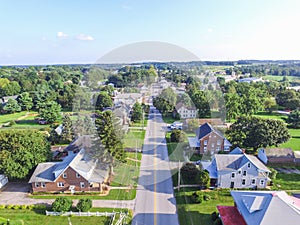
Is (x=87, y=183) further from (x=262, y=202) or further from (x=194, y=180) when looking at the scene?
(x=262, y=202)

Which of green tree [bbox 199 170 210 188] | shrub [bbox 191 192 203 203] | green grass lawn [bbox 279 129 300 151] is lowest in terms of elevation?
shrub [bbox 191 192 203 203]

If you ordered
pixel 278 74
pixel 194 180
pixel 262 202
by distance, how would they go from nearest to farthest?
pixel 262 202, pixel 194 180, pixel 278 74

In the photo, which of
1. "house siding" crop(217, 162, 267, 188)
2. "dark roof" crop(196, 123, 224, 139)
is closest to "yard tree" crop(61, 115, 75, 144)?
"dark roof" crop(196, 123, 224, 139)

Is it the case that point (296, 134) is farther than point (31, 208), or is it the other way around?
point (296, 134)

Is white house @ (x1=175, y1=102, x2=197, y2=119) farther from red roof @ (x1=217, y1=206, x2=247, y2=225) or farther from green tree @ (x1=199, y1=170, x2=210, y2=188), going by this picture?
red roof @ (x1=217, y1=206, x2=247, y2=225)

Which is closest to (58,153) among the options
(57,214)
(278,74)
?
(57,214)

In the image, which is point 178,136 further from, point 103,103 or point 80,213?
point 103,103

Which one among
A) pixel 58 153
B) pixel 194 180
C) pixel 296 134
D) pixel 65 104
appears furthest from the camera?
pixel 65 104

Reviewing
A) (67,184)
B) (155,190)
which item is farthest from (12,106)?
(155,190)

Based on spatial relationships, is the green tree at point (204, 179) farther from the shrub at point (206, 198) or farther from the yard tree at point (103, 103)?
the yard tree at point (103, 103)
